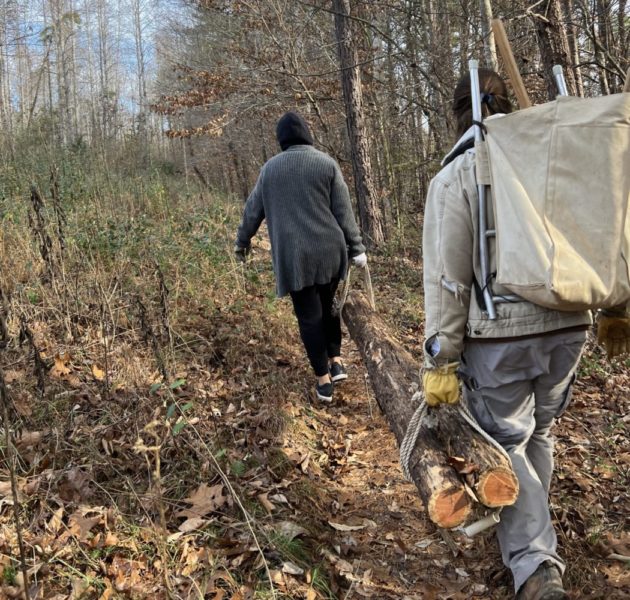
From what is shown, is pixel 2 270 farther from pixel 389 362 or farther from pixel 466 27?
pixel 466 27

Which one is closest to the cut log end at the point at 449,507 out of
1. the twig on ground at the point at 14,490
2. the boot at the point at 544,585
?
the boot at the point at 544,585

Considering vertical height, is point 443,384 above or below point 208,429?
above

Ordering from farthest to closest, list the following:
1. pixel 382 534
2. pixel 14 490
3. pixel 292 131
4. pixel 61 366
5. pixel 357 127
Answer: pixel 357 127
pixel 292 131
pixel 61 366
pixel 382 534
pixel 14 490

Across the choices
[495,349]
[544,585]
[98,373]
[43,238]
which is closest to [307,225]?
[98,373]

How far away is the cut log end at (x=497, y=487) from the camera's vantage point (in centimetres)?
210

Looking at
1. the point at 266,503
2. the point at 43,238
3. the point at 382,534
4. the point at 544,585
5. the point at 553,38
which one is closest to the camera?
the point at 544,585

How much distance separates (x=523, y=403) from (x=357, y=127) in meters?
7.19

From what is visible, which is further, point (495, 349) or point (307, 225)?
point (307, 225)

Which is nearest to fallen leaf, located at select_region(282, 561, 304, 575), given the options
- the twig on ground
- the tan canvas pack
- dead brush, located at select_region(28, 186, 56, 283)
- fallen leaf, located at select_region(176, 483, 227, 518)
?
fallen leaf, located at select_region(176, 483, 227, 518)

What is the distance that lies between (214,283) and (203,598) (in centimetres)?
406

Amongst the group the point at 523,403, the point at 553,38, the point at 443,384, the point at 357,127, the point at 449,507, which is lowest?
the point at 449,507

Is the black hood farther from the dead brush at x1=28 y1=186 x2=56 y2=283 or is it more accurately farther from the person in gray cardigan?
the dead brush at x1=28 y1=186 x2=56 y2=283

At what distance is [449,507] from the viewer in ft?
6.88

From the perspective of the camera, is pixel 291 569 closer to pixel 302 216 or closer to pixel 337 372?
pixel 337 372
